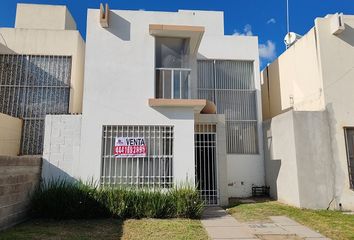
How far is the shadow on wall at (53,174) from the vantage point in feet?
26.7

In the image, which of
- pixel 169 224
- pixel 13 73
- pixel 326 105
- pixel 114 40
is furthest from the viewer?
pixel 13 73

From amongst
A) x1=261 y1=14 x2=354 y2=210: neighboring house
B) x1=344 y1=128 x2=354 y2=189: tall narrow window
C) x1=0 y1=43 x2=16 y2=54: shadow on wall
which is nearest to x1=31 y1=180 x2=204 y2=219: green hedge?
x1=261 y1=14 x2=354 y2=210: neighboring house

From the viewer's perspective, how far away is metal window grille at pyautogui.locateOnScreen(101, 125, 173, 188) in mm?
8297

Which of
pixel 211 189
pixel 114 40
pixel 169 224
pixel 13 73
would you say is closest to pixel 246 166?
pixel 211 189

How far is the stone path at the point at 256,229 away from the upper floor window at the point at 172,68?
385 cm

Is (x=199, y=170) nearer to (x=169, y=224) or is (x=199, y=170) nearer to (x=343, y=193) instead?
(x=169, y=224)

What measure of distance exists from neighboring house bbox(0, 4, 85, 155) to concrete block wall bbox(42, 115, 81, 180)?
3443 mm

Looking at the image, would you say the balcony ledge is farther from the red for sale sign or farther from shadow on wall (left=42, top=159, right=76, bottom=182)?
shadow on wall (left=42, top=159, right=76, bottom=182)

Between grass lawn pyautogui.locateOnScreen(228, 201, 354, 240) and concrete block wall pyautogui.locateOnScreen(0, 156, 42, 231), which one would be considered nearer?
concrete block wall pyautogui.locateOnScreen(0, 156, 42, 231)

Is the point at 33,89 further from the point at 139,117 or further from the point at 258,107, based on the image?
the point at 258,107

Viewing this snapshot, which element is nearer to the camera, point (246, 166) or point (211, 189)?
point (211, 189)

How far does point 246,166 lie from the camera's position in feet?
40.4

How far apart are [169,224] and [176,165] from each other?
6.09ft

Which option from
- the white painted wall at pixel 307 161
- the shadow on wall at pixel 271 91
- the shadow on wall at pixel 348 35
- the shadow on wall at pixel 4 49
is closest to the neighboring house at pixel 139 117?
the white painted wall at pixel 307 161
